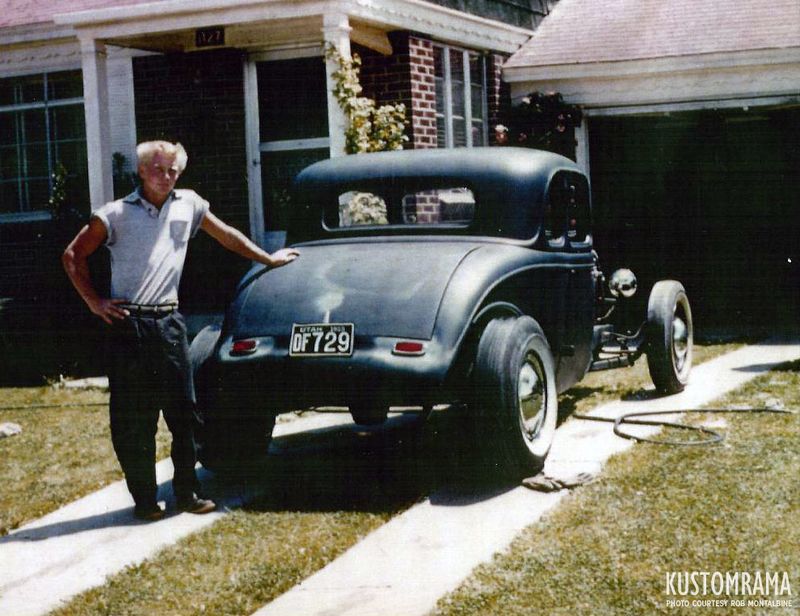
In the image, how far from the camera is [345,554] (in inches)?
203

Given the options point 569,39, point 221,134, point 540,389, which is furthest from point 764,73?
point 540,389

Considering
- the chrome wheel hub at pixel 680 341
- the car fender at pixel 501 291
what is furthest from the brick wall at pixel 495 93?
the car fender at pixel 501 291

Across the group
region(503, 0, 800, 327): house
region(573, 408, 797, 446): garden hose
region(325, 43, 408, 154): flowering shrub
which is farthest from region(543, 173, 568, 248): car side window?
region(503, 0, 800, 327): house

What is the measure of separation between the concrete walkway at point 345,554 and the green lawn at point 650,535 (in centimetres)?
17

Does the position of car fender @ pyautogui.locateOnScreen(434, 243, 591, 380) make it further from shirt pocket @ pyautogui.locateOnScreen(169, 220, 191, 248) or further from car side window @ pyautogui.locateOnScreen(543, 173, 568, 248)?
shirt pocket @ pyautogui.locateOnScreen(169, 220, 191, 248)

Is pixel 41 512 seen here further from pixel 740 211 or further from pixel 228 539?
pixel 740 211

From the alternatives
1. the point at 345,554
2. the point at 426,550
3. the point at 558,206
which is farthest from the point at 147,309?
the point at 558,206

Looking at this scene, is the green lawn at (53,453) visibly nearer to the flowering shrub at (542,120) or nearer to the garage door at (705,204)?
the flowering shrub at (542,120)

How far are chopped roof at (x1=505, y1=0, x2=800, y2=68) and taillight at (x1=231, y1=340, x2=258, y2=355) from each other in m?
9.56

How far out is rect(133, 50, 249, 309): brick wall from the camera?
1378cm

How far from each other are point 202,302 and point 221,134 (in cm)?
193

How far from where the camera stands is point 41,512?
624cm

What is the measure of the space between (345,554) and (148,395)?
4.44 ft

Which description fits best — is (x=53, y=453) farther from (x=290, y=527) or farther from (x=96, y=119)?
(x=96, y=119)
